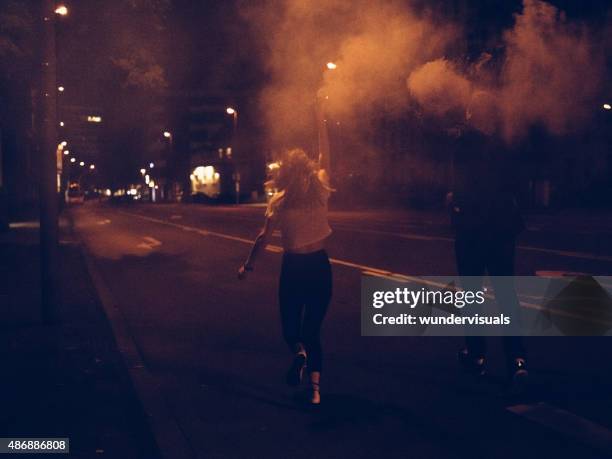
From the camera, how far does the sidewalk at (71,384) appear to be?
450cm

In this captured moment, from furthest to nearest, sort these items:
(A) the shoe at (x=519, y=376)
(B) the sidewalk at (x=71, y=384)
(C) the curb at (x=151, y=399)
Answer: (A) the shoe at (x=519, y=376), (B) the sidewalk at (x=71, y=384), (C) the curb at (x=151, y=399)

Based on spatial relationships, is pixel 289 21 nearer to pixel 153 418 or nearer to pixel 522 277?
pixel 522 277

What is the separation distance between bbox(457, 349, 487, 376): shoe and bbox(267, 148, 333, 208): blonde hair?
1.69 metres

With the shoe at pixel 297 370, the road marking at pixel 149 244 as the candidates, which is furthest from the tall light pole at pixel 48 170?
the road marking at pixel 149 244

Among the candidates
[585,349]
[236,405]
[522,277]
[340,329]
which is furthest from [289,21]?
[236,405]

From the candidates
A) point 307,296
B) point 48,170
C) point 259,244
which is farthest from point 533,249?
point 307,296

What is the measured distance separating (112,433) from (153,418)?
26cm

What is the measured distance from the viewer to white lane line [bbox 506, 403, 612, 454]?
13.9 ft

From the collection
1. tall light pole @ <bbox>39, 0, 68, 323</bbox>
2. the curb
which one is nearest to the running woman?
the curb

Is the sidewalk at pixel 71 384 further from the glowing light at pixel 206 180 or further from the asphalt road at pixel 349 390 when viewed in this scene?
the glowing light at pixel 206 180

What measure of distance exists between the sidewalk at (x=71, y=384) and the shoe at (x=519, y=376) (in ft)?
7.99

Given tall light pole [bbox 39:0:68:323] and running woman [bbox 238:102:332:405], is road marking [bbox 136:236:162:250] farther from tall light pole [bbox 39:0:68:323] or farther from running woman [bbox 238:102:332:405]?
running woman [bbox 238:102:332:405]

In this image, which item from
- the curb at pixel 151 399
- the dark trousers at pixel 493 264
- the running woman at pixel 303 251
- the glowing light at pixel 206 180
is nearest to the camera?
the curb at pixel 151 399

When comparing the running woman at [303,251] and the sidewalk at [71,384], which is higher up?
the running woman at [303,251]
